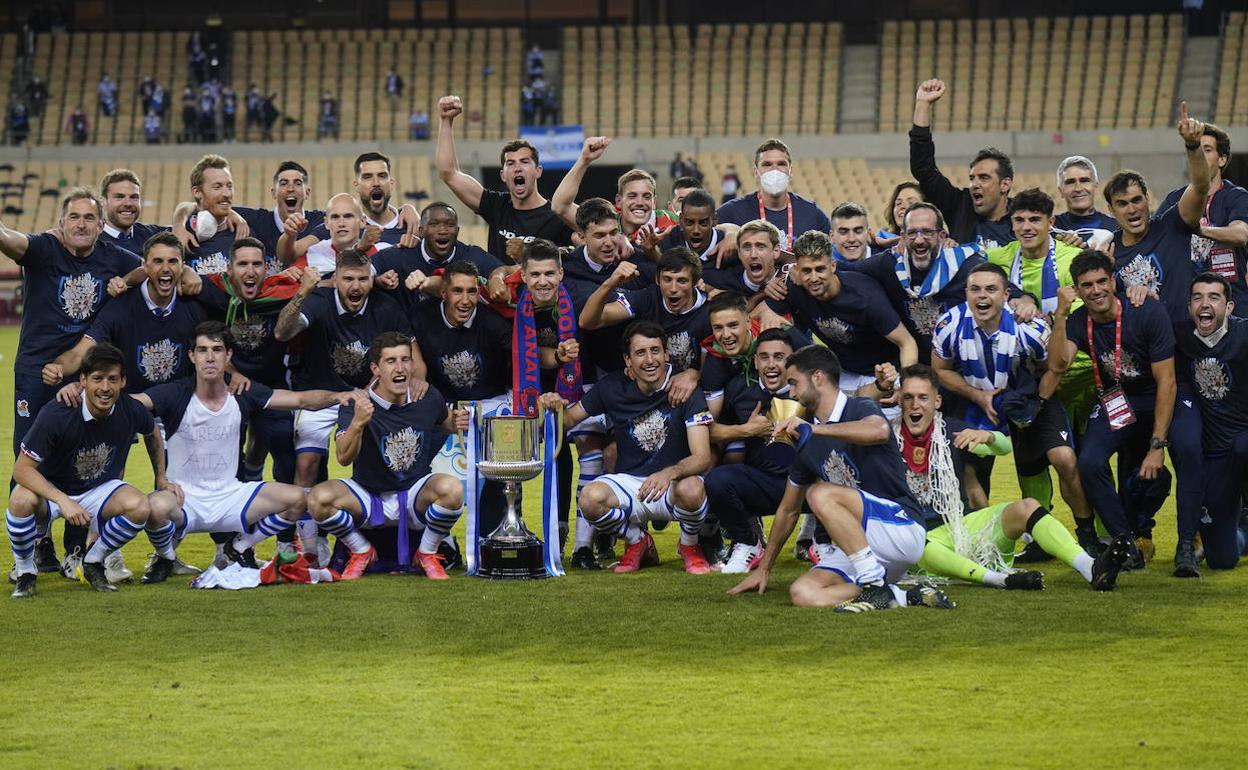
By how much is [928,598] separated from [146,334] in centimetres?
402

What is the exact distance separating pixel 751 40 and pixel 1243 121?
10.5 metres

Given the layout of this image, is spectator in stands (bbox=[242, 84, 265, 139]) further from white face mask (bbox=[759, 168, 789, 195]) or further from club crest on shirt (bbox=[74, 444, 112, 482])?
club crest on shirt (bbox=[74, 444, 112, 482])

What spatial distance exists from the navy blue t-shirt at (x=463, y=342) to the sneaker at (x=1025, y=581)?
2.72 m

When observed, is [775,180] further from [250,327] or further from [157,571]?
[157,571]

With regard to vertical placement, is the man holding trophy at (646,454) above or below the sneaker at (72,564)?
above

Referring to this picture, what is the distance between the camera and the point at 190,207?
29.4 feet

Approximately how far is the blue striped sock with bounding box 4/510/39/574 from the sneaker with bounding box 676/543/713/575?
308 cm

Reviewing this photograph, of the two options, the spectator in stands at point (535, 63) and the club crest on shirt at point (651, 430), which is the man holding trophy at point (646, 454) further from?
the spectator in stands at point (535, 63)

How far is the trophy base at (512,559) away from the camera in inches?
306

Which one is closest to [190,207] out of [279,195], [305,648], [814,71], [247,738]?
[279,195]

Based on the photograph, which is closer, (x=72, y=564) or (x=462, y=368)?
(x=72, y=564)

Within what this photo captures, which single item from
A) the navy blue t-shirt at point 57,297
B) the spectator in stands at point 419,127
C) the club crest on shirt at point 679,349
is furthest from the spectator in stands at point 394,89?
the club crest on shirt at point 679,349

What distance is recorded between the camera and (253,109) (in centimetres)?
3359

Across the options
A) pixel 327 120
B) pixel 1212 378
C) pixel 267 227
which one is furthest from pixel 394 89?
pixel 1212 378
